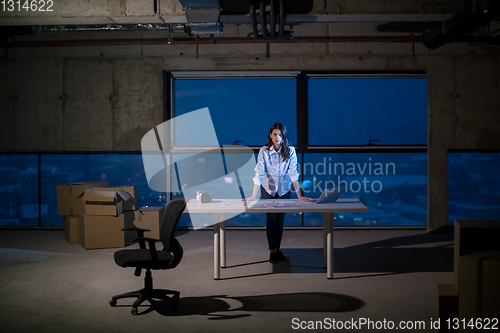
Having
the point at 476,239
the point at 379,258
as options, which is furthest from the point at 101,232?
the point at 476,239

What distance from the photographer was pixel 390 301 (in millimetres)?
3535

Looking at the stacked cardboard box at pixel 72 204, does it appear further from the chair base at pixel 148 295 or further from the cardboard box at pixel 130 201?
the chair base at pixel 148 295

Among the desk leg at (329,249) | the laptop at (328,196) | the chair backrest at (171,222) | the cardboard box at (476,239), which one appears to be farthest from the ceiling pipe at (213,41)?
the cardboard box at (476,239)

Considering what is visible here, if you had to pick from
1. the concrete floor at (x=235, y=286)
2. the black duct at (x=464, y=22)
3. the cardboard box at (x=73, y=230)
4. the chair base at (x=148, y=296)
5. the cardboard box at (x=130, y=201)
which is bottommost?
the concrete floor at (x=235, y=286)

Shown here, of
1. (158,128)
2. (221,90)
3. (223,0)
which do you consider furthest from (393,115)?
(158,128)

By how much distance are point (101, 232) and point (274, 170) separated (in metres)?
2.46

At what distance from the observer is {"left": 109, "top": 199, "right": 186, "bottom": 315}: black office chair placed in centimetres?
332

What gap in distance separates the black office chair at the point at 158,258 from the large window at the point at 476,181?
5.00 m

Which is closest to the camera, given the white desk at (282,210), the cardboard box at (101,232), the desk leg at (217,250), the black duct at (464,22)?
the white desk at (282,210)

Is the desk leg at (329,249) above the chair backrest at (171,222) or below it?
below

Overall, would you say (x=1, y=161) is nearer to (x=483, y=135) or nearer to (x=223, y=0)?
(x=223, y=0)

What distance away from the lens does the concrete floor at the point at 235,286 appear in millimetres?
3164

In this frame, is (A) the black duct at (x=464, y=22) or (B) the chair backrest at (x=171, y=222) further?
(A) the black duct at (x=464, y=22)

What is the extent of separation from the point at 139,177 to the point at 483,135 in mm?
5413
